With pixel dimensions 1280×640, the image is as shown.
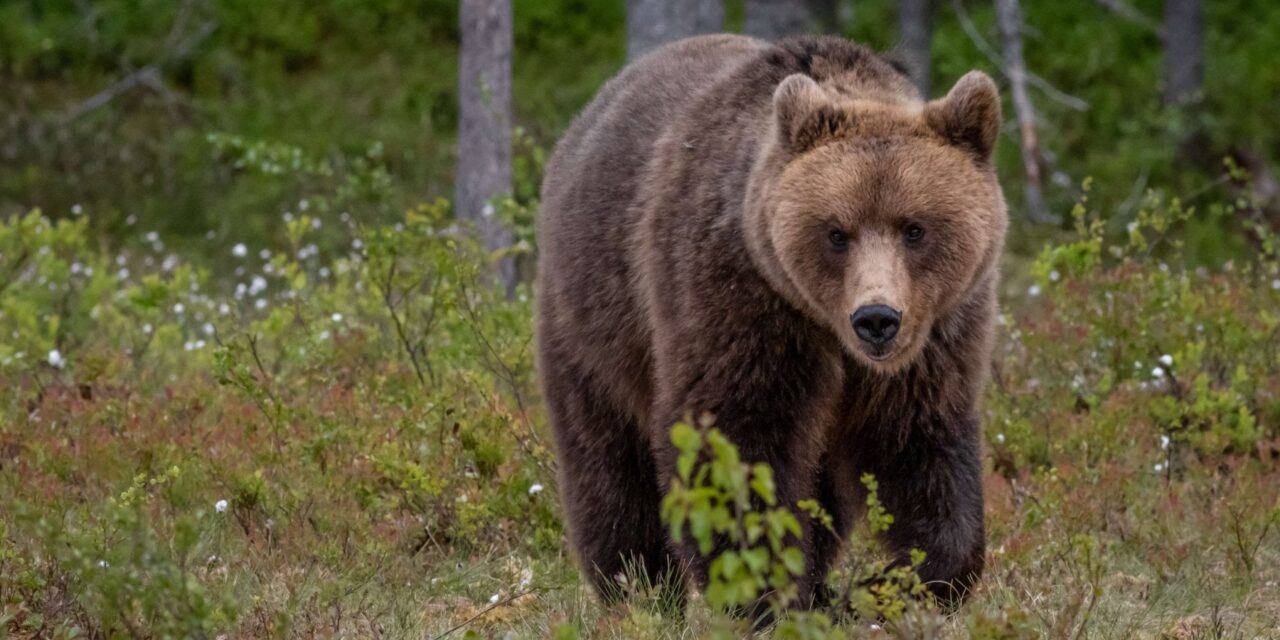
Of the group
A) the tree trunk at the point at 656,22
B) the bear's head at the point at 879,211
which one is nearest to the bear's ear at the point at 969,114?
the bear's head at the point at 879,211

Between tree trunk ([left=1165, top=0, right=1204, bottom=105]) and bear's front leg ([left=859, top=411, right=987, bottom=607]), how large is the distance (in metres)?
13.5

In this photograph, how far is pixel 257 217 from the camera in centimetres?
1545

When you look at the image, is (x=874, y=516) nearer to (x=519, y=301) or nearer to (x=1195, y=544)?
(x=1195, y=544)

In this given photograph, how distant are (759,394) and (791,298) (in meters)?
0.27

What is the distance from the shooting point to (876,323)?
4.12 m

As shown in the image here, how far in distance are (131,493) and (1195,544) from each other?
11.2ft

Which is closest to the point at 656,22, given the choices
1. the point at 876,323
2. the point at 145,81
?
the point at 876,323

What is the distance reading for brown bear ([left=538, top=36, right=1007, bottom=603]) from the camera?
4328mm

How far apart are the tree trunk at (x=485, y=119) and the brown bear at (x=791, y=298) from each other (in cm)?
491

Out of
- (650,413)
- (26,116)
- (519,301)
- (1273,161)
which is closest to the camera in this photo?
(650,413)

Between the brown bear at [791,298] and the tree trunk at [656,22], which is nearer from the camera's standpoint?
the brown bear at [791,298]

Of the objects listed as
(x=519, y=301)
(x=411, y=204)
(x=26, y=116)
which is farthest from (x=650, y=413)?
(x=26, y=116)

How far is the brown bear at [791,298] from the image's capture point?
433 centimetres

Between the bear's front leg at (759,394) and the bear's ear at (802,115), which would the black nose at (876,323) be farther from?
the bear's ear at (802,115)
